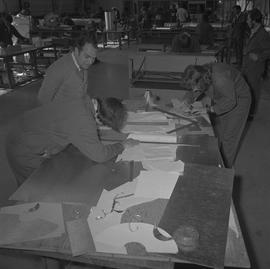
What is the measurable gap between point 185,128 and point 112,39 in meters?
10.6

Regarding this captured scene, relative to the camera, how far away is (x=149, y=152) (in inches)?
83.6

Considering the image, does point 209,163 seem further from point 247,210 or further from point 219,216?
point 247,210

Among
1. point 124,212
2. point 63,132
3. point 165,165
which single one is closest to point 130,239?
point 124,212

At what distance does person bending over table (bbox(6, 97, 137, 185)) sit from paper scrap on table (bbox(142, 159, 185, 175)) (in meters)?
0.23

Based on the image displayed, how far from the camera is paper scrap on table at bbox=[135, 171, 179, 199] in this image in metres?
1.64

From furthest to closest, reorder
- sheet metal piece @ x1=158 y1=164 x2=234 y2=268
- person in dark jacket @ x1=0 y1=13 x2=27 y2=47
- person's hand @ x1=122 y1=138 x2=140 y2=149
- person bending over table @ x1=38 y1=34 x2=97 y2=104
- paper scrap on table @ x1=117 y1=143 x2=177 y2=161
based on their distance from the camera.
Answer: person in dark jacket @ x1=0 y1=13 x2=27 y2=47 → person bending over table @ x1=38 y1=34 x2=97 y2=104 → person's hand @ x1=122 y1=138 x2=140 y2=149 → paper scrap on table @ x1=117 y1=143 x2=177 y2=161 → sheet metal piece @ x1=158 y1=164 x2=234 y2=268

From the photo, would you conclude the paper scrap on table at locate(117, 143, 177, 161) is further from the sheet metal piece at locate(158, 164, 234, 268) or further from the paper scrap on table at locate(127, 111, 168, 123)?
the paper scrap on table at locate(127, 111, 168, 123)

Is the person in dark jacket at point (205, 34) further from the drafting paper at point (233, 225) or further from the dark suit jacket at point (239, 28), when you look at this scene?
the drafting paper at point (233, 225)

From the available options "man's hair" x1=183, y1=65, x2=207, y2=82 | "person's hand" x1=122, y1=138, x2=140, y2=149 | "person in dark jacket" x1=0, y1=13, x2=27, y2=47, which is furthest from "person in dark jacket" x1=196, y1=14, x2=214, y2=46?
"person's hand" x1=122, y1=138, x2=140, y2=149

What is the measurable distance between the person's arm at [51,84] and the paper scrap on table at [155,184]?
1.32 m

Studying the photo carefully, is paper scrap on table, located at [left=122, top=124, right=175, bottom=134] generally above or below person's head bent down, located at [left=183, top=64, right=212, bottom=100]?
→ below

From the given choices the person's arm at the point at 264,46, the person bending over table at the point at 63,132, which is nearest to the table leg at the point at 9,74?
the person's arm at the point at 264,46

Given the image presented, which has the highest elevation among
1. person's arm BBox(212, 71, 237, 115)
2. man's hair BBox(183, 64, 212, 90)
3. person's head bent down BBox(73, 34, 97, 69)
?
person's head bent down BBox(73, 34, 97, 69)

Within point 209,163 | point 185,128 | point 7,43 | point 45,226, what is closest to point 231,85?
point 185,128
